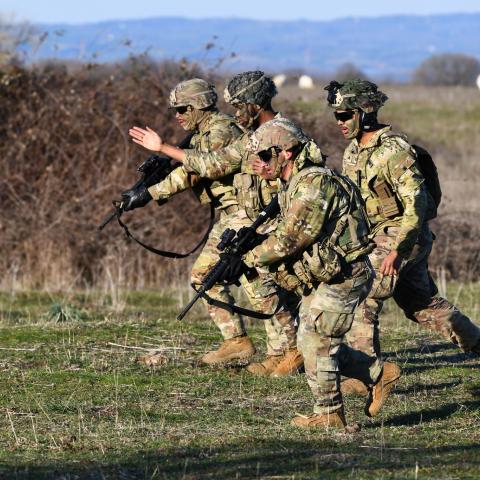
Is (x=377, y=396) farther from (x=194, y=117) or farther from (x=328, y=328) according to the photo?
(x=194, y=117)

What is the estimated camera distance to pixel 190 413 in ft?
27.7

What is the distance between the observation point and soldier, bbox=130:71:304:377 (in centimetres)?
931

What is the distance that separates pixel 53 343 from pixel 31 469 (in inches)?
163

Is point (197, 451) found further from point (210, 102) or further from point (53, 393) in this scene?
point (210, 102)

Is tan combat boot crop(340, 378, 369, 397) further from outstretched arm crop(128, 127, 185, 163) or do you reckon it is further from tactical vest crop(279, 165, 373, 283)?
outstretched arm crop(128, 127, 185, 163)

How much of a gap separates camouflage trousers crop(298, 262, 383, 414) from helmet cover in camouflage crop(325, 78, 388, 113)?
A: 1.46m

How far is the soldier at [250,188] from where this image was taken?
9312 millimetres

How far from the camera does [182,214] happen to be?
18969mm

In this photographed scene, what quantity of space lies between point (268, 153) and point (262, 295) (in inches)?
87.3

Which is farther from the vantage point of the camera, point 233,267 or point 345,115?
point 345,115

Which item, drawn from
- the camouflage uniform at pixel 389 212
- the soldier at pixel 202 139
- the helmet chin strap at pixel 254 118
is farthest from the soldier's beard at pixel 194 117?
the camouflage uniform at pixel 389 212

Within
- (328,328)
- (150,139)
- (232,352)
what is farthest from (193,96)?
(328,328)

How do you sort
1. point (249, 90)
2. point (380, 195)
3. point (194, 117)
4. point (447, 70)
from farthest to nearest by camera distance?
point (447, 70), point (194, 117), point (249, 90), point (380, 195)

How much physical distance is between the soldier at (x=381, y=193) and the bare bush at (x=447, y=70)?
5925 cm
